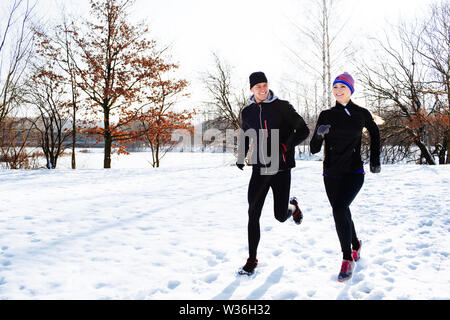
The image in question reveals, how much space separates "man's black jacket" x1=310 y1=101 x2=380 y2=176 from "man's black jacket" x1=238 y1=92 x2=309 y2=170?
21cm

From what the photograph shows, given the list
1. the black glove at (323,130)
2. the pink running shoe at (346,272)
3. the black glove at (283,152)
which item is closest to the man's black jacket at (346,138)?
the black glove at (323,130)

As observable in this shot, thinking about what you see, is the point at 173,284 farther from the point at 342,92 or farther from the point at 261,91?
the point at 342,92

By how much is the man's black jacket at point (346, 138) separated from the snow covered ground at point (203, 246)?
107cm

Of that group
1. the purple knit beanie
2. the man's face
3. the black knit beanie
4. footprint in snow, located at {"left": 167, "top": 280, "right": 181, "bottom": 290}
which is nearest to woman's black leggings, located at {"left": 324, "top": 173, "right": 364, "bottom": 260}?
the purple knit beanie

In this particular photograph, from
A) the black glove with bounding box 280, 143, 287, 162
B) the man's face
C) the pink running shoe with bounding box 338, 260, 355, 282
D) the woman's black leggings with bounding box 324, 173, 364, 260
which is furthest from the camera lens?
the man's face

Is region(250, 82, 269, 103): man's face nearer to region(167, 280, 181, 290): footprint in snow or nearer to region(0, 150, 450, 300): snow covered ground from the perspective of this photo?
region(0, 150, 450, 300): snow covered ground

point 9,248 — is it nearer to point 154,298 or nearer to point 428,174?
point 154,298

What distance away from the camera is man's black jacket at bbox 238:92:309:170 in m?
2.92

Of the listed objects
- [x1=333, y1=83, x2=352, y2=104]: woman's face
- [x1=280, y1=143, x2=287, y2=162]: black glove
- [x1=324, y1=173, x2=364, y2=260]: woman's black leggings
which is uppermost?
[x1=333, y1=83, x2=352, y2=104]: woman's face

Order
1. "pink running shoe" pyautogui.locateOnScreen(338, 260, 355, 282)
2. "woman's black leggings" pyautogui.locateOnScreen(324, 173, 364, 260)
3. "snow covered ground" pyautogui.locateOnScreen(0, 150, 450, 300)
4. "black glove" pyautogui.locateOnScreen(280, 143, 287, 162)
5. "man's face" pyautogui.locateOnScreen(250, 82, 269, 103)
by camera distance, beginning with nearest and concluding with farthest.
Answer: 1. "snow covered ground" pyautogui.locateOnScreen(0, 150, 450, 300)
2. "pink running shoe" pyautogui.locateOnScreen(338, 260, 355, 282)
3. "woman's black leggings" pyautogui.locateOnScreen(324, 173, 364, 260)
4. "black glove" pyautogui.locateOnScreen(280, 143, 287, 162)
5. "man's face" pyautogui.locateOnScreen(250, 82, 269, 103)

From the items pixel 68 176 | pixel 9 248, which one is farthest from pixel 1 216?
pixel 68 176

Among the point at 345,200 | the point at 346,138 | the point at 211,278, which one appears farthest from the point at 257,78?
the point at 211,278

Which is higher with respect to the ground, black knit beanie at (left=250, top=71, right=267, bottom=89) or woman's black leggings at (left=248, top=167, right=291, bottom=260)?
black knit beanie at (left=250, top=71, right=267, bottom=89)

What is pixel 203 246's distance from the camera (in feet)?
11.7
